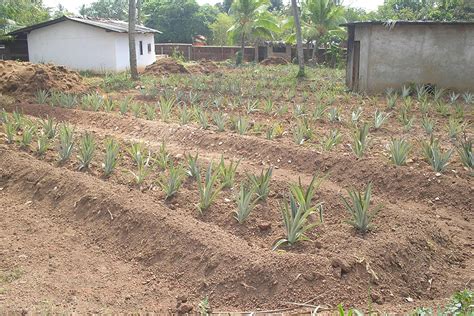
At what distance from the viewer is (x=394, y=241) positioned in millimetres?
4570

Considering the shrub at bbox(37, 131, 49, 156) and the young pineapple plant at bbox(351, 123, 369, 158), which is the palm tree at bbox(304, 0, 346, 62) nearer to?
the young pineapple plant at bbox(351, 123, 369, 158)

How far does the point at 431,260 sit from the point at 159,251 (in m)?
2.49

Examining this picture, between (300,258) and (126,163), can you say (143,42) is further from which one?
(300,258)

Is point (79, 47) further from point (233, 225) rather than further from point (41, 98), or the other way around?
point (233, 225)

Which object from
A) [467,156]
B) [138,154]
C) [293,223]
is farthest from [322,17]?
[293,223]

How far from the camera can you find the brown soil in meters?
4.00

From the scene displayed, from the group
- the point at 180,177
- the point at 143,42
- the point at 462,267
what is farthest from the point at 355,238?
the point at 143,42

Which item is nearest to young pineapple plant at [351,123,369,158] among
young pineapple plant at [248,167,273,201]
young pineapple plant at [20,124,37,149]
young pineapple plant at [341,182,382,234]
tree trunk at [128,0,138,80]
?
young pineapple plant at [248,167,273,201]

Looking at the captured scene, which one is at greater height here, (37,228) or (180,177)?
(180,177)

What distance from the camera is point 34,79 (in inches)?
570

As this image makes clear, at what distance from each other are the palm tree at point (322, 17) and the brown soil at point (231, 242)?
1041 inches

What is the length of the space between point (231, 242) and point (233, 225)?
20.3 inches

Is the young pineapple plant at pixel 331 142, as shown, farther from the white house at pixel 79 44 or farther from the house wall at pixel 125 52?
the house wall at pixel 125 52

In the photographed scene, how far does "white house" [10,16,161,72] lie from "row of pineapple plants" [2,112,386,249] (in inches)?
771
